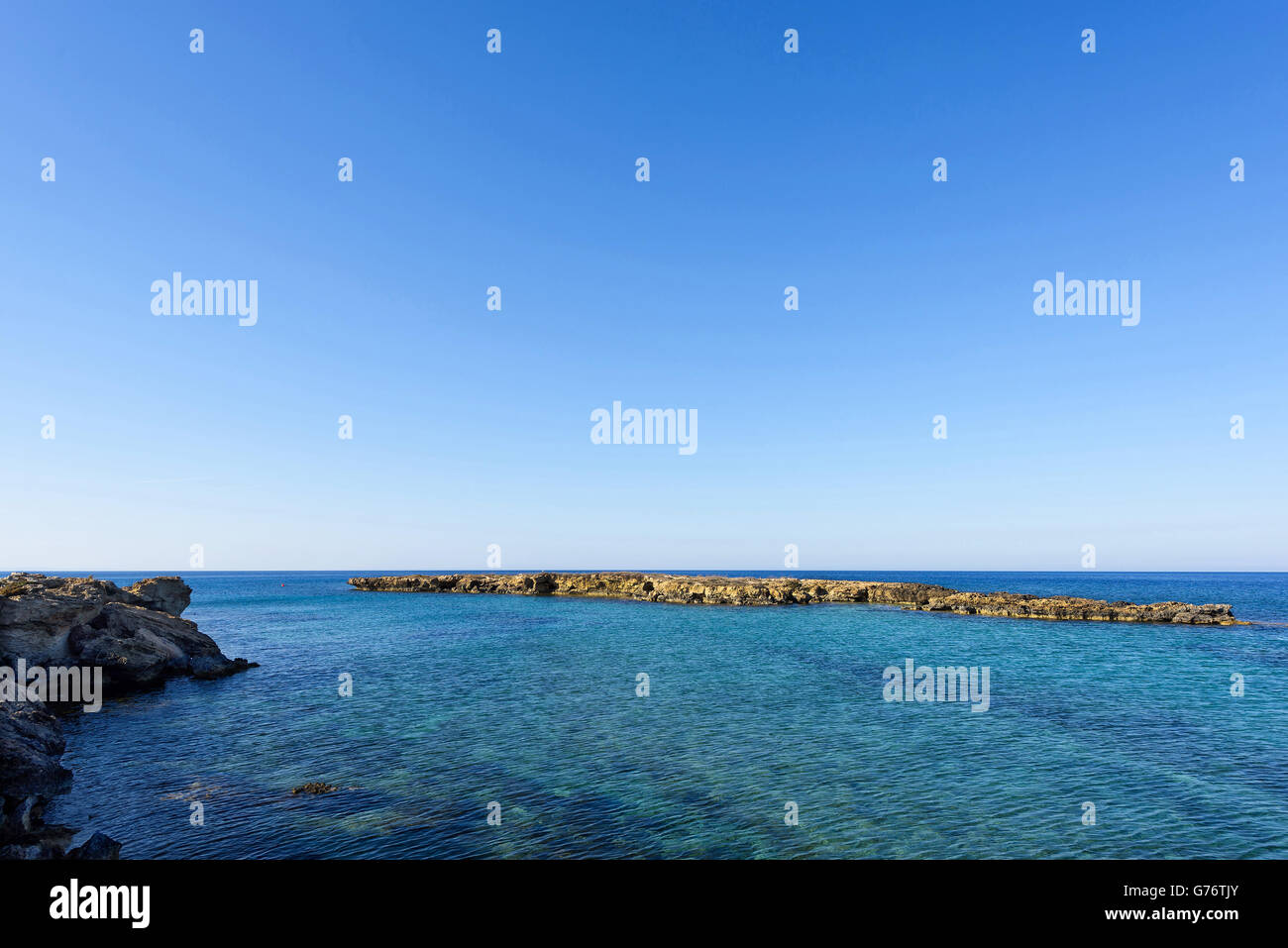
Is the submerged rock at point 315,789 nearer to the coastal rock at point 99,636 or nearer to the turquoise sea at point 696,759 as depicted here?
the turquoise sea at point 696,759

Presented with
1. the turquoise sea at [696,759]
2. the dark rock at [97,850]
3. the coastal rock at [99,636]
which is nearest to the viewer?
the dark rock at [97,850]

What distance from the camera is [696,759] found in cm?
2445

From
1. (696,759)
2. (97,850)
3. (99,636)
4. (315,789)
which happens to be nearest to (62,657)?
(99,636)

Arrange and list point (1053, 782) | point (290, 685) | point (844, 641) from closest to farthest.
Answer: point (1053, 782)
point (290, 685)
point (844, 641)

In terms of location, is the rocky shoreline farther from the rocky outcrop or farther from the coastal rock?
the rocky outcrop

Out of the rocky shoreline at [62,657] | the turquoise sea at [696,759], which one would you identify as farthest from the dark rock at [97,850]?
the turquoise sea at [696,759]

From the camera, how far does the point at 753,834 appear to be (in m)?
17.7

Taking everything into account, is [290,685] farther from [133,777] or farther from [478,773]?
[478,773]

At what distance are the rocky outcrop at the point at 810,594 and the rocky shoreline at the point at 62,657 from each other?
78346 millimetres

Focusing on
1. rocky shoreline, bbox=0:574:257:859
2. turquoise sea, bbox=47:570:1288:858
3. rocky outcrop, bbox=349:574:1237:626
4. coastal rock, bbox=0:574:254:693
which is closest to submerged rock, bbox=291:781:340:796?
turquoise sea, bbox=47:570:1288:858

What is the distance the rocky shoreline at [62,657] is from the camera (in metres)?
17.1
